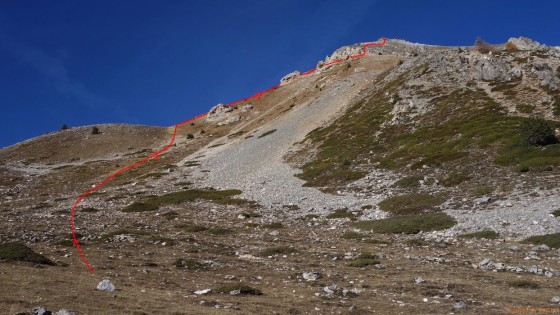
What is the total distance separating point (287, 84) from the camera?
146625 millimetres

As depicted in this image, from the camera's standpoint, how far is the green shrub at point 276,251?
85.0ft

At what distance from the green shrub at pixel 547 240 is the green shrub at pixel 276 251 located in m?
12.5

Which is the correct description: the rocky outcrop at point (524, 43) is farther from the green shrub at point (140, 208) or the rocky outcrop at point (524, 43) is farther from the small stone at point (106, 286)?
the small stone at point (106, 286)

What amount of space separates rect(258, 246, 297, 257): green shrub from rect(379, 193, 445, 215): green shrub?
1280 cm

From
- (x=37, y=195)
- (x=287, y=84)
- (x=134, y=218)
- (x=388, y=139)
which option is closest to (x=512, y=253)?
(x=134, y=218)

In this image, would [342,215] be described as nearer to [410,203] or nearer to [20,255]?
[410,203]

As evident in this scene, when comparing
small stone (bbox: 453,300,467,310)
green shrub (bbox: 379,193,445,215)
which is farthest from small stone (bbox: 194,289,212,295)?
green shrub (bbox: 379,193,445,215)

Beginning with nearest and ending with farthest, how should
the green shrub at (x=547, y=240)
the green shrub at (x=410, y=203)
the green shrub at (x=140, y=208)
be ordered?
the green shrub at (x=547, y=240)
the green shrub at (x=410, y=203)
the green shrub at (x=140, y=208)

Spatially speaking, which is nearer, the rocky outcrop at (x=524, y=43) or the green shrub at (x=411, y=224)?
the green shrub at (x=411, y=224)

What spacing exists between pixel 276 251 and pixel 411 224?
10.2 metres

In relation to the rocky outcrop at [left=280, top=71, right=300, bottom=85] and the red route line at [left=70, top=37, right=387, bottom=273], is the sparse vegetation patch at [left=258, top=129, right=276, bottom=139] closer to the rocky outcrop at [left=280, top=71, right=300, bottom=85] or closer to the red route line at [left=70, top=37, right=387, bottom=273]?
the red route line at [left=70, top=37, right=387, bottom=273]

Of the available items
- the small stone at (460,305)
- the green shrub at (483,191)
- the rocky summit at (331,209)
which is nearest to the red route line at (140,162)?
the rocky summit at (331,209)

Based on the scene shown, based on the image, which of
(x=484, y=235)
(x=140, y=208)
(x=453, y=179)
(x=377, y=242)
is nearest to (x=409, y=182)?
(x=453, y=179)

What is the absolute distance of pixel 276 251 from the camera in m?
26.2
